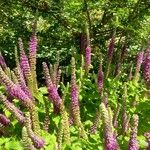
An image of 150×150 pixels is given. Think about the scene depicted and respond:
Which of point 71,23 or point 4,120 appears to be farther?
point 71,23

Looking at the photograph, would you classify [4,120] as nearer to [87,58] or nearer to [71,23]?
[87,58]

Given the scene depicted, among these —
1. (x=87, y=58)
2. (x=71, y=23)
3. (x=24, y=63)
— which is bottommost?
(x=24, y=63)

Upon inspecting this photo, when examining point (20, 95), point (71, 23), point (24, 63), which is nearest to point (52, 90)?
point (20, 95)

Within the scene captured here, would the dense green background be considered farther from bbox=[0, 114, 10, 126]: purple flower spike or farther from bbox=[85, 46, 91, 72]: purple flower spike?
bbox=[0, 114, 10, 126]: purple flower spike

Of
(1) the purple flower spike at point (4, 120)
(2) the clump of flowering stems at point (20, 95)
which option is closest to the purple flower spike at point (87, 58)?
(1) the purple flower spike at point (4, 120)

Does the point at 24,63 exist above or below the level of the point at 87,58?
below

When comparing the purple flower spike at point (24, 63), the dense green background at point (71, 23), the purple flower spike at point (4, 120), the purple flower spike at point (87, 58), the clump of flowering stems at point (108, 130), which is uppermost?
the dense green background at point (71, 23)

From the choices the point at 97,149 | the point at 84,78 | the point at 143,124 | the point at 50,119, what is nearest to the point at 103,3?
the point at 84,78

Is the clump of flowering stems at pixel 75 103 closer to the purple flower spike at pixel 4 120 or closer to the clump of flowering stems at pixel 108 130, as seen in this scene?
the purple flower spike at pixel 4 120

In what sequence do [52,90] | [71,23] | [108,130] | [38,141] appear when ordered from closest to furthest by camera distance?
[108,130]
[38,141]
[52,90]
[71,23]

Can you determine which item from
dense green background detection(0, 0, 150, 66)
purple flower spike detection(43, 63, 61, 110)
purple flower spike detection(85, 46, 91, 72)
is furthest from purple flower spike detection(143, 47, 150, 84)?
purple flower spike detection(43, 63, 61, 110)

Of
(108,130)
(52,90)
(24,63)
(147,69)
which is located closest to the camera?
(108,130)

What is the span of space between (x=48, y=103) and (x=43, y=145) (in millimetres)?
1406

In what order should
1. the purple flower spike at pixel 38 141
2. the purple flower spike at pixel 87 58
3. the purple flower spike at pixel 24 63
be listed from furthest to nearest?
1. the purple flower spike at pixel 87 58
2. the purple flower spike at pixel 24 63
3. the purple flower spike at pixel 38 141
